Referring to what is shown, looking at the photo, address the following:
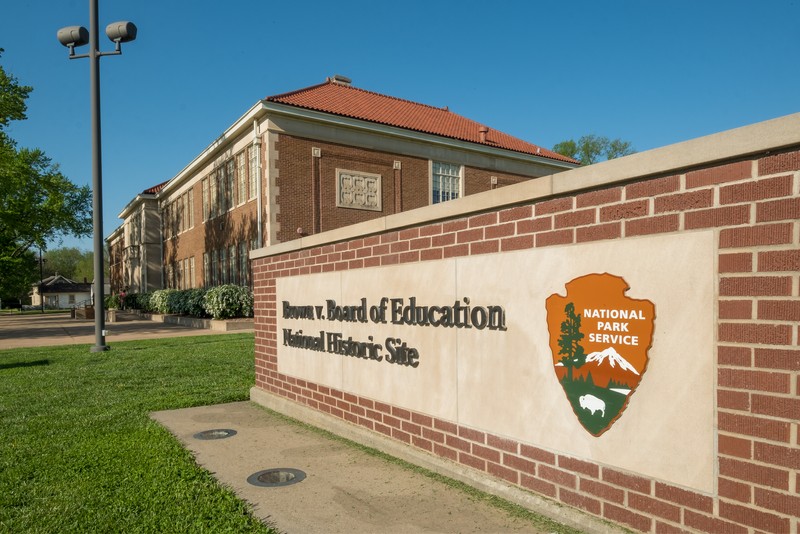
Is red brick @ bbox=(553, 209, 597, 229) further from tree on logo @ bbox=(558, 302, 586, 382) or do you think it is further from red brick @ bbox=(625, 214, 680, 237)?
tree on logo @ bbox=(558, 302, 586, 382)

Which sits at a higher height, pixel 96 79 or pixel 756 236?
pixel 96 79

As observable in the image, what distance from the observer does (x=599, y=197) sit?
3162mm

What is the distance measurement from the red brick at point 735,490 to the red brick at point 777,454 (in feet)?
0.49

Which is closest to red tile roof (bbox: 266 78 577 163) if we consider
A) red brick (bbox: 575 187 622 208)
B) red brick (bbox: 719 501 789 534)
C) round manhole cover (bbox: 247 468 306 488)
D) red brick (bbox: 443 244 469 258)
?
red brick (bbox: 443 244 469 258)

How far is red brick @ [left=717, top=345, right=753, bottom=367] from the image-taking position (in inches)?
99.0

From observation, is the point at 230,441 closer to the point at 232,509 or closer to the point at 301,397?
the point at 301,397

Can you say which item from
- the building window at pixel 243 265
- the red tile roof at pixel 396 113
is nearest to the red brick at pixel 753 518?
the red tile roof at pixel 396 113

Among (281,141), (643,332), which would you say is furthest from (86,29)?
→ (643,332)

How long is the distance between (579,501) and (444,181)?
2418 cm

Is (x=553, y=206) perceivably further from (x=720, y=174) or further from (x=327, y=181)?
(x=327, y=181)

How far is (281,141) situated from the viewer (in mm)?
21922

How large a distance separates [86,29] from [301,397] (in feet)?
43.2

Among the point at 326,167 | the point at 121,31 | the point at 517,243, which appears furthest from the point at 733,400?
the point at 326,167

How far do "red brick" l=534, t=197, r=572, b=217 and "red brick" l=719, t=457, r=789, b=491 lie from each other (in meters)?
1.53
